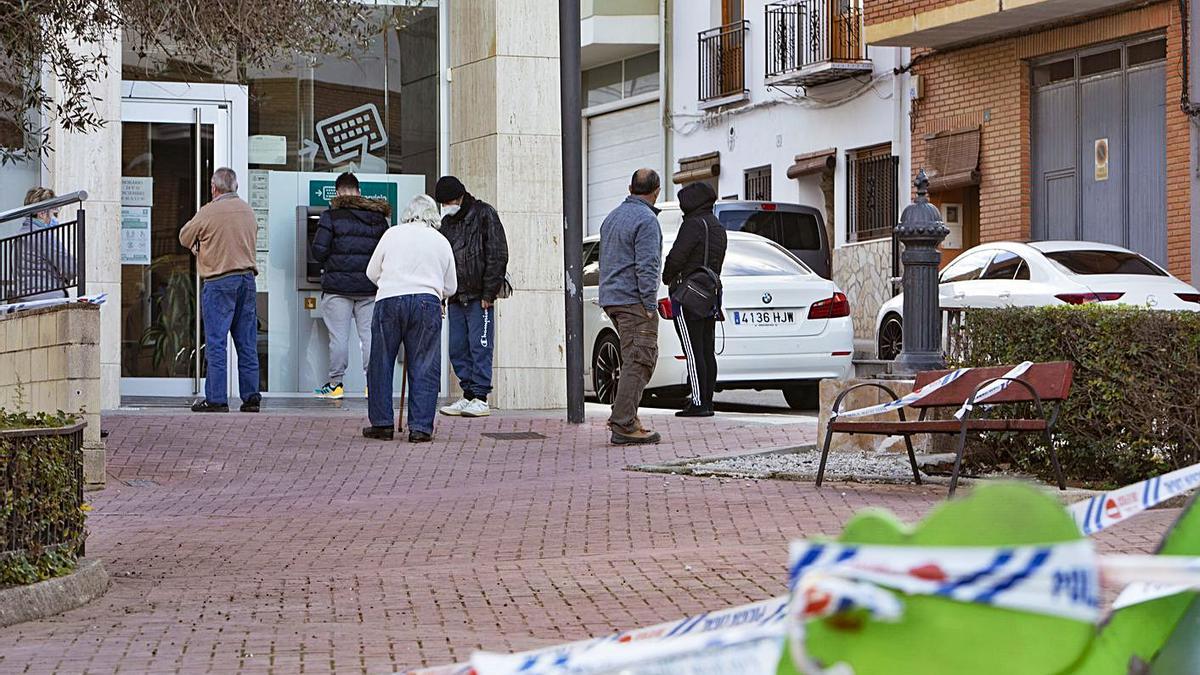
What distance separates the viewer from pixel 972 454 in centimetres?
1037

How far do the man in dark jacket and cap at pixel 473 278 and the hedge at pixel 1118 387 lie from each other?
564cm

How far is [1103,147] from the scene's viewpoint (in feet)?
86.2

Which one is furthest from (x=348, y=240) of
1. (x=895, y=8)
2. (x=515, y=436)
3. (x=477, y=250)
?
(x=895, y=8)

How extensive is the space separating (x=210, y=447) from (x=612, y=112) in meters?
27.0

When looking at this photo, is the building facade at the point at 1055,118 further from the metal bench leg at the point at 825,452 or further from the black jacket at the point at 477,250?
the metal bench leg at the point at 825,452

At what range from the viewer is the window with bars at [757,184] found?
114 ft

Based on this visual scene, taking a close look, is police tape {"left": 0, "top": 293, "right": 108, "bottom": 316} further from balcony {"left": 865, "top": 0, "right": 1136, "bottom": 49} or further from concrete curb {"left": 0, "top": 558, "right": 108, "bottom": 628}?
balcony {"left": 865, "top": 0, "right": 1136, "bottom": 49}

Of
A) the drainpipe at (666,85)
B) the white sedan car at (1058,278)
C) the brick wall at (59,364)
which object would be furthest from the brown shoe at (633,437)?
the drainpipe at (666,85)

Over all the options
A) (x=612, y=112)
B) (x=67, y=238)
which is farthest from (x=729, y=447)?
(x=612, y=112)

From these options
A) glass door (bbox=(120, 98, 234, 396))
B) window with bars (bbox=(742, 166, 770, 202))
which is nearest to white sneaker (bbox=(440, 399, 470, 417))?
glass door (bbox=(120, 98, 234, 396))

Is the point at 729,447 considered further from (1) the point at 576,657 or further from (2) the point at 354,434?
(1) the point at 576,657

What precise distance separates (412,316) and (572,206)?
2056 millimetres

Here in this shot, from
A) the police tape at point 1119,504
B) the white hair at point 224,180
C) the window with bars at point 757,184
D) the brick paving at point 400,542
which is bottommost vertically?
the brick paving at point 400,542

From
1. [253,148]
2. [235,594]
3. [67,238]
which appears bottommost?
[235,594]
